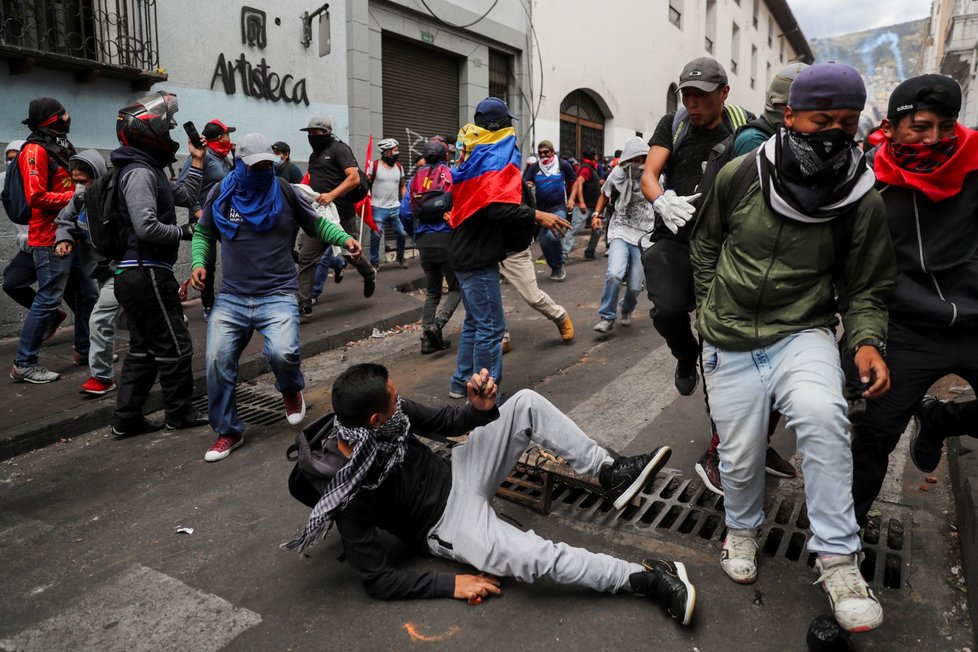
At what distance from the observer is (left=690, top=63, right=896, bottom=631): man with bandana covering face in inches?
95.4

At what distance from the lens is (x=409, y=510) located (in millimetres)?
2920

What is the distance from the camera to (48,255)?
567 cm

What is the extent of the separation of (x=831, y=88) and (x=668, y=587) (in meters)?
1.84

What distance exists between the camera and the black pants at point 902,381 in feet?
9.04

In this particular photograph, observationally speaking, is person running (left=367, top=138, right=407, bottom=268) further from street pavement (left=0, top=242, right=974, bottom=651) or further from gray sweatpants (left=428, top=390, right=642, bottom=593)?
gray sweatpants (left=428, top=390, right=642, bottom=593)

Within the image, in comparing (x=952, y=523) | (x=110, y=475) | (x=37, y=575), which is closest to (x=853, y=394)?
(x=952, y=523)

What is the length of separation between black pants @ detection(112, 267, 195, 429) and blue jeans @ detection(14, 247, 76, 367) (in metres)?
1.39

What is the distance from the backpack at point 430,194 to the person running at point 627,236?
1.76 meters

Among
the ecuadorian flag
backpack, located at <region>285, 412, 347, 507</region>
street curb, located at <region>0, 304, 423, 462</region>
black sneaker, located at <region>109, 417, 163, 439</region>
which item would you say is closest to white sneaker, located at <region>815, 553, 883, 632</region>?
backpack, located at <region>285, 412, 347, 507</region>

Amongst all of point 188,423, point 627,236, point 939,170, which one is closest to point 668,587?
point 939,170

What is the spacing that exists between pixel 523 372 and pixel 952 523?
3244 mm

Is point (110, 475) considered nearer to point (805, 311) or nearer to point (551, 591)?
point (551, 591)

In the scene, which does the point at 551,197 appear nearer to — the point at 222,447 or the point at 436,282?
the point at 436,282

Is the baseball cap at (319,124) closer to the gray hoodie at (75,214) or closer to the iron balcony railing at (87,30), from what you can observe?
the iron balcony railing at (87,30)
